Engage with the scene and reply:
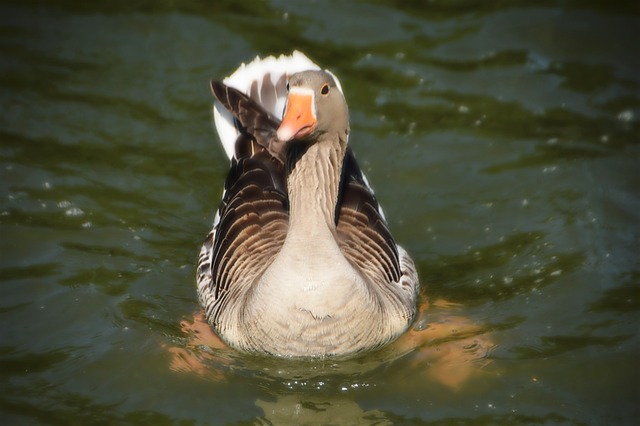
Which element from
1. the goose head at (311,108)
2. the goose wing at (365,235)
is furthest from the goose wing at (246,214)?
the goose head at (311,108)

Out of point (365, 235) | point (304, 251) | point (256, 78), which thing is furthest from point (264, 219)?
point (256, 78)

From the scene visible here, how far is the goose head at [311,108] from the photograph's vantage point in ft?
20.5

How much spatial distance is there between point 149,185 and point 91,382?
2767 millimetres

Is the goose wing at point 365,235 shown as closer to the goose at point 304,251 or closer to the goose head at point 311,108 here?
the goose at point 304,251

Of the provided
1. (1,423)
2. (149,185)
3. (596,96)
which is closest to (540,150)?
(596,96)

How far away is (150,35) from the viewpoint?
11.2 metres

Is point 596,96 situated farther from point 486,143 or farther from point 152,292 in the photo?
point 152,292

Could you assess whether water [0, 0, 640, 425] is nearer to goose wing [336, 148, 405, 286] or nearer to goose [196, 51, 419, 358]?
goose [196, 51, 419, 358]

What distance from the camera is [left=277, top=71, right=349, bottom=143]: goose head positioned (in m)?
6.25

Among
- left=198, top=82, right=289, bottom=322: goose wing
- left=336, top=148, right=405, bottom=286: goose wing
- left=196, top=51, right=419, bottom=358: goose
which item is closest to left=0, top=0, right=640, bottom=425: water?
left=196, top=51, right=419, bottom=358: goose

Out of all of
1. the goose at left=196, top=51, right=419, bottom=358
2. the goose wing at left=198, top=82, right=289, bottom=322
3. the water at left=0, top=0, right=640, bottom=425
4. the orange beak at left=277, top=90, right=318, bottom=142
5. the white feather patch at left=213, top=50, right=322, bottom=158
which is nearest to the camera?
the orange beak at left=277, top=90, right=318, bottom=142

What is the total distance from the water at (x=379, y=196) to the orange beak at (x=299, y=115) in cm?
166

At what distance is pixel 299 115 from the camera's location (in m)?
6.27

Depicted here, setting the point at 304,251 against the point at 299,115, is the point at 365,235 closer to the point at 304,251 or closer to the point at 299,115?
the point at 304,251
